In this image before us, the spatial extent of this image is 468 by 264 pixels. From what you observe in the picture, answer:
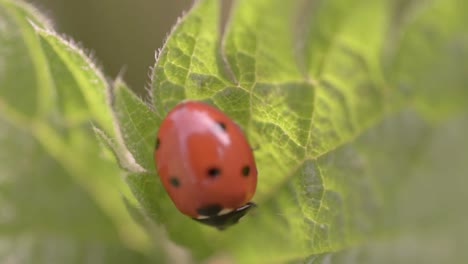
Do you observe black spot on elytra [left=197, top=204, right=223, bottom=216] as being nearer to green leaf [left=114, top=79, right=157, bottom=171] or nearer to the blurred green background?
green leaf [left=114, top=79, right=157, bottom=171]

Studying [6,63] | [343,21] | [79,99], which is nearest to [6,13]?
[6,63]

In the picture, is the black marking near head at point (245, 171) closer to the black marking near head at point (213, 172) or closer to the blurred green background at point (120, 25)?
the black marking near head at point (213, 172)

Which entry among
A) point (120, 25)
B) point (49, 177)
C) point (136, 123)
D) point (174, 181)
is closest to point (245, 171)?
point (174, 181)

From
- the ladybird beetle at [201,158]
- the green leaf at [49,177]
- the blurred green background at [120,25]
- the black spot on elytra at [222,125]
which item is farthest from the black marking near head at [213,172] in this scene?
the blurred green background at [120,25]

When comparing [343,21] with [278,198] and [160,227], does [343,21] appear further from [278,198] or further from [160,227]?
[160,227]

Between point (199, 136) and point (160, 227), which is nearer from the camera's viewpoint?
point (199, 136)

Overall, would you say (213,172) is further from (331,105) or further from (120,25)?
(120,25)
